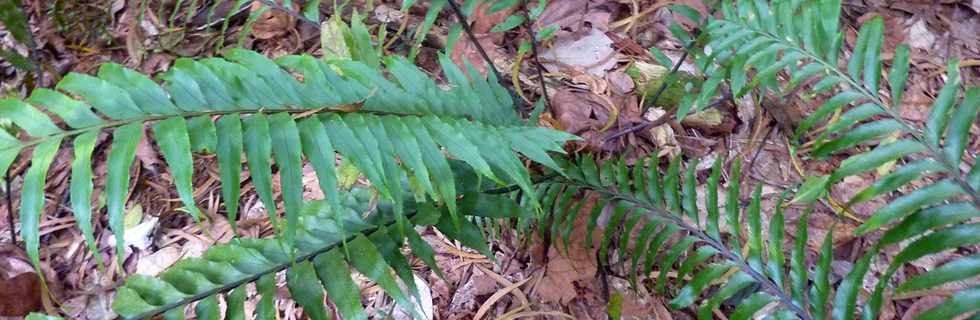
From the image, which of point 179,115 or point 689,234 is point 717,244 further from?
point 179,115

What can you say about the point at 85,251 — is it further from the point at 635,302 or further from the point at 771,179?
the point at 771,179

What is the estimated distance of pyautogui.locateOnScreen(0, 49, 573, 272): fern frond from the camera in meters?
0.71

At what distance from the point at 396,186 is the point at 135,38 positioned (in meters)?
1.45

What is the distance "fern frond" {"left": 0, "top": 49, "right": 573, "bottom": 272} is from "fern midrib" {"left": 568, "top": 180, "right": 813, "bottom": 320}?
293 millimetres

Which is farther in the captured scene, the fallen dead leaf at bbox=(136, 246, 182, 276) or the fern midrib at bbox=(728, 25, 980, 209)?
the fallen dead leaf at bbox=(136, 246, 182, 276)

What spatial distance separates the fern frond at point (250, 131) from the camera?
0.71 meters

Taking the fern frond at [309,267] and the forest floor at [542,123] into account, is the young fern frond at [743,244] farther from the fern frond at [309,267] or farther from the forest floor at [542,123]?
the fern frond at [309,267]

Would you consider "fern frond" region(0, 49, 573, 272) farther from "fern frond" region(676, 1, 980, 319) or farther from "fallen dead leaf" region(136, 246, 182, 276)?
"fallen dead leaf" region(136, 246, 182, 276)

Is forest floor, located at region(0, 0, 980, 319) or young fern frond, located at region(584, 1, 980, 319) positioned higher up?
young fern frond, located at region(584, 1, 980, 319)

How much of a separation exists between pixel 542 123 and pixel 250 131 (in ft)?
2.97

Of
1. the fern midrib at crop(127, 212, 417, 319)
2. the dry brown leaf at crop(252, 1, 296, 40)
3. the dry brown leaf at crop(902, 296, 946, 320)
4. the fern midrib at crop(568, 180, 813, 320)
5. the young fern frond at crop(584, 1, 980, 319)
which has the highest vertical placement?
the young fern frond at crop(584, 1, 980, 319)

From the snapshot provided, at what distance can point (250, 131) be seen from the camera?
2.54 ft

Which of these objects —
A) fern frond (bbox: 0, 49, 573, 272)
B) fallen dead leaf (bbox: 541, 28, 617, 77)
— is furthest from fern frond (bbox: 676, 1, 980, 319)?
fallen dead leaf (bbox: 541, 28, 617, 77)

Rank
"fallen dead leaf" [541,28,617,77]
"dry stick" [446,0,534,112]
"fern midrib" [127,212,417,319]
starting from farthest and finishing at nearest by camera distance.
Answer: "fallen dead leaf" [541,28,617,77], "dry stick" [446,0,534,112], "fern midrib" [127,212,417,319]
